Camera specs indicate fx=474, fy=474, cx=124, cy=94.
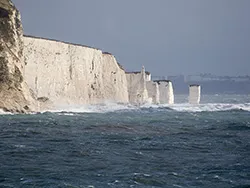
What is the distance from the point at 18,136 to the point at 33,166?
24.5 ft

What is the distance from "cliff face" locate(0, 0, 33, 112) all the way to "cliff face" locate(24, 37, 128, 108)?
541 centimetres

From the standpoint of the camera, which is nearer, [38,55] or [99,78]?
[38,55]

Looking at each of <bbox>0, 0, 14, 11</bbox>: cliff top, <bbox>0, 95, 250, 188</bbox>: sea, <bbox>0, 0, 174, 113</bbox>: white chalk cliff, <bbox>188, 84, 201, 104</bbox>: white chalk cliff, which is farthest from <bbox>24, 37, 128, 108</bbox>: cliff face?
<bbox>0, 95, 250, 188</bbox>: sea

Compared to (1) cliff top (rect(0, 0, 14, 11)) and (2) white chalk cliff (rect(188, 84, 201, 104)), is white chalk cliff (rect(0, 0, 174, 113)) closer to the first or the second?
(1) cliff top (rect(0, 0, 14, 11))

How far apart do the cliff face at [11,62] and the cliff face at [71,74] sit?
5411mm

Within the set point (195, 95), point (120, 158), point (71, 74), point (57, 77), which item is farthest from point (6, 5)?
point (195, 95)

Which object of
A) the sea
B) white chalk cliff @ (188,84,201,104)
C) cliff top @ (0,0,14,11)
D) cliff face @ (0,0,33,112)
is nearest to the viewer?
the sea

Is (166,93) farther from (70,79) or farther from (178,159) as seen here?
(178,159)

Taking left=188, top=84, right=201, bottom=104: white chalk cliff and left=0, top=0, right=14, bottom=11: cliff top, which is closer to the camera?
left=0, top=0, right=14, bottom=11: cliff top

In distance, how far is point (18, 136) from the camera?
2223 centimetres

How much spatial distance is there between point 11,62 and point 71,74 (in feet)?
54.7

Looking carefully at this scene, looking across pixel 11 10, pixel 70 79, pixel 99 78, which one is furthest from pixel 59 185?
pixel 99 78

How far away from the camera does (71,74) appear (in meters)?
54.9

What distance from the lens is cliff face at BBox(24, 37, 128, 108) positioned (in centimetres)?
4741
